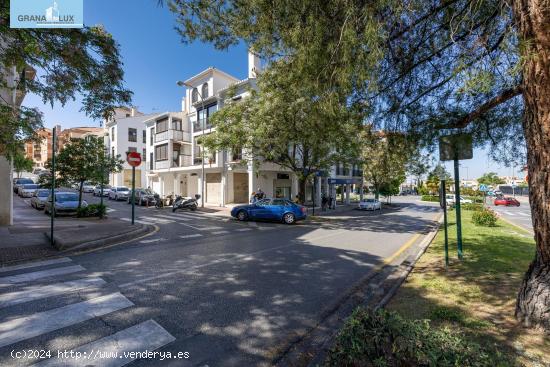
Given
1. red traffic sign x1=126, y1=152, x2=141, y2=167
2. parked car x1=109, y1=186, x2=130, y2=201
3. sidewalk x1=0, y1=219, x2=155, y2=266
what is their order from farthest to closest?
parked car x1=109, y1=186, x2=130, y2=201
red traffic sign x1=126, y1=152, x2=141, y2=167
sidewalk x1=0, y1=219, x2=155, y2=266

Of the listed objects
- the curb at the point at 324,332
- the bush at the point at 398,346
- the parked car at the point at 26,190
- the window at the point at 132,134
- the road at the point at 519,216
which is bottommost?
the road at the point at 519,216

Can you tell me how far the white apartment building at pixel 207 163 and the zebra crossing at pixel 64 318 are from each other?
17.6 m

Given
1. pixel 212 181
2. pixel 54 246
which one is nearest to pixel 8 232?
pixel 54 246

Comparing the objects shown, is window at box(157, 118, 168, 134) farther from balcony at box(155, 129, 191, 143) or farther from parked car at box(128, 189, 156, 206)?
parked car at box(128, 189, 156, 206)

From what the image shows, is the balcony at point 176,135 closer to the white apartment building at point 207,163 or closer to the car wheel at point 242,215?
the white apartment building at point 207,163

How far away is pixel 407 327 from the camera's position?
2.32 meters

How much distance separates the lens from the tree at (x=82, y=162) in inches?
567

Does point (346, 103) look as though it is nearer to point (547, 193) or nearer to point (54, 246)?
point (547, 193)

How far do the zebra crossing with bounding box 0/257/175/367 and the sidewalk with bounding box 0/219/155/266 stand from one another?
158 centimetres

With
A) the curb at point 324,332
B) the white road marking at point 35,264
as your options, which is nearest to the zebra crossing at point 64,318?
the white road marking at point 35,264

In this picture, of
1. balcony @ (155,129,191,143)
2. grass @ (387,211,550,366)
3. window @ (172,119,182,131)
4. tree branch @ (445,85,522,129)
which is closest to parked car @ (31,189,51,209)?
balcony @ (155,129,191,143)

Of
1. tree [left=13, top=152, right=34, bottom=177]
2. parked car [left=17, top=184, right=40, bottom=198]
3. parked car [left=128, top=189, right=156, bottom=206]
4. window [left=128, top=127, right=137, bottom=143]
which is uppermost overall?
window [left=128, top=127, right=137, bottom=143]

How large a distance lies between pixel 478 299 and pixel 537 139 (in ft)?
8.51

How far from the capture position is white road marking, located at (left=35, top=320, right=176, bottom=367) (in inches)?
107
